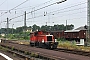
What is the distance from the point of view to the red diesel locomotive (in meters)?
30.3

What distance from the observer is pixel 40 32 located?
33375 millimetres

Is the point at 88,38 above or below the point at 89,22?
below

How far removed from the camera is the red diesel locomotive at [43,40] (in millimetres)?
30297

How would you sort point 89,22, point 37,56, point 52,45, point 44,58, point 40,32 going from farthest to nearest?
point 40,32 → point 52,45 → point 89,22 → point 37,56 → point 44,58

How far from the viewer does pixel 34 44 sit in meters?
34.8

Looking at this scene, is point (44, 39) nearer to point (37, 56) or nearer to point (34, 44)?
point (34, 44)

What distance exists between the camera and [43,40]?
31156mm

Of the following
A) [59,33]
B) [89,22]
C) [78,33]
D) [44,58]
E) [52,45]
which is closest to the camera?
[44,58]

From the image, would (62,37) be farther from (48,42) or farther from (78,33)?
(48,42)

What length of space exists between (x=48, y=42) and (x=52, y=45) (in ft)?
2.31

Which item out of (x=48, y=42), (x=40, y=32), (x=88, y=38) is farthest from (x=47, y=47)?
(x=88, y=38)

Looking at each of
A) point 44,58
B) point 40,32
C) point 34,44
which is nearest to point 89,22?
point 40,32

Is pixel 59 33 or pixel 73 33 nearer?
pixel 73 33

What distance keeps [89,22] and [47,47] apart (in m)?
6.88
